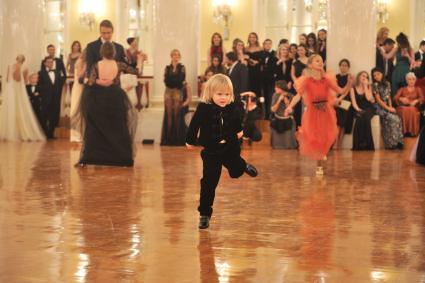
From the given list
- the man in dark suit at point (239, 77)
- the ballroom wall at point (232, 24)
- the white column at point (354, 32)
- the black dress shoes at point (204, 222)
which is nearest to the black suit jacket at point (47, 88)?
the man in dark suit at point (239, 77)

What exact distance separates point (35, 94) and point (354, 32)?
671 cm

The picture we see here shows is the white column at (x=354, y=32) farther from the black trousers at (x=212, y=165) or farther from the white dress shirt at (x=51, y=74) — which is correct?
the black trousers at (x=212, y=165)

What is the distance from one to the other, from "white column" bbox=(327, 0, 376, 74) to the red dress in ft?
15.8

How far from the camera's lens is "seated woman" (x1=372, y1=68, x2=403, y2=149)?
15.3 metres

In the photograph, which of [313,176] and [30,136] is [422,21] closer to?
[30,136]

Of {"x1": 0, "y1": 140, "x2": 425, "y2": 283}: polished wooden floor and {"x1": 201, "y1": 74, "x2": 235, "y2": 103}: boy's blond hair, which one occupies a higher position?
{"x1": 201, "y1": 74, "x2": 235, "y2": 103}: boy's blond hair

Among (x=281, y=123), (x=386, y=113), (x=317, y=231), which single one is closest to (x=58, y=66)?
(x=281, y=123)

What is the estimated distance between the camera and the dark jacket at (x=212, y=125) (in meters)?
6.86

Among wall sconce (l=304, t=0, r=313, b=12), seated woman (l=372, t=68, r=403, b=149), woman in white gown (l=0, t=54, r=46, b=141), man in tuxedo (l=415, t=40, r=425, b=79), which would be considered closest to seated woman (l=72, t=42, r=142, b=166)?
man in tuxedo (l=415, t=40, r=425, b=79)

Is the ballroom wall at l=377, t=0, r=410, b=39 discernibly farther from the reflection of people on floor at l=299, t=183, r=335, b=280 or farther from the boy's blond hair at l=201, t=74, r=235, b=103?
the boy's blond hair at l=201, t=74, r=235, b=103

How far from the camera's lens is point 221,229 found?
6.71 meters

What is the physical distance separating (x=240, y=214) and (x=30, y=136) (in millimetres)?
10644

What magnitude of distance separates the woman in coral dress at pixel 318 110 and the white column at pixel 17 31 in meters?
8.56

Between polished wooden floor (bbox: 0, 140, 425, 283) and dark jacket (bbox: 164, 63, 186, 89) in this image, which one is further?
dark jacket (bbox: 164, 63, 186, 89)
